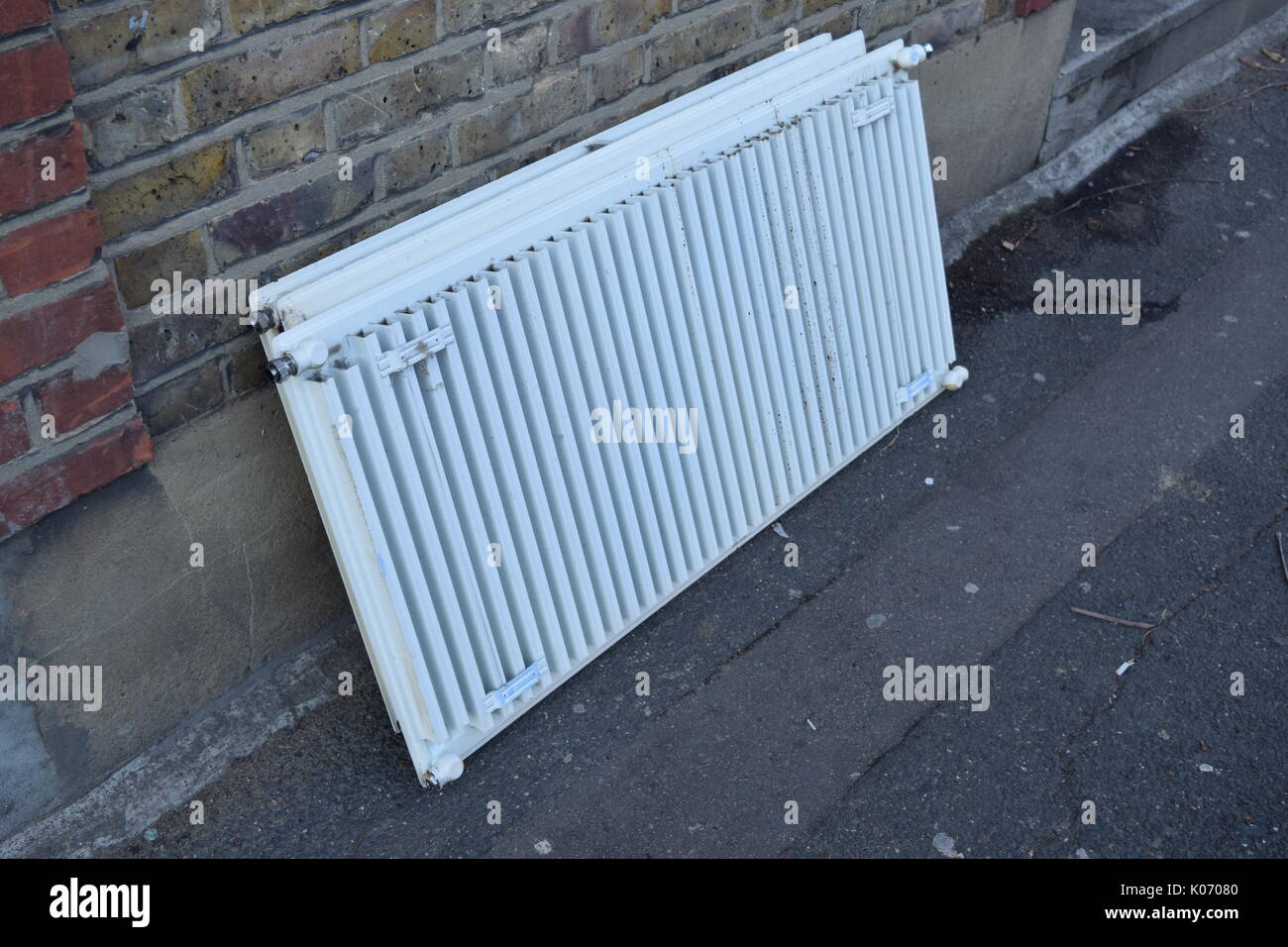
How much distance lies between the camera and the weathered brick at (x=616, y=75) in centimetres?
307

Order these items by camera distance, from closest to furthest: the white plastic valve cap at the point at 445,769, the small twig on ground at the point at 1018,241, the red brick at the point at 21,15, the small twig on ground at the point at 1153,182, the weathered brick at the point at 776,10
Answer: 1. the red brick at the point at 21,15
2. the white plastic valve cap at the point at 445,769
3. the weathered brick at the point at 776,10
4. the small twig on ground at the point at 1018,241
5. the small twig on ground at the point at 1153,182

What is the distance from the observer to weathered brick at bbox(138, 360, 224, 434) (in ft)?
8.17

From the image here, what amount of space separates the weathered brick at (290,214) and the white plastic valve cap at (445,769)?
1.13 meters

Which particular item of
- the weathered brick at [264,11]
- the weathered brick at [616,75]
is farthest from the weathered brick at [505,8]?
the weathered brick at [264,11]

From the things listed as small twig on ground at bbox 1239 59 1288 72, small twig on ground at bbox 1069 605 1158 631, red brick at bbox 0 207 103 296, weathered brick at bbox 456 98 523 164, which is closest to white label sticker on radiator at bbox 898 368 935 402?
small twig on ground at bbox 1069 605 1158 631

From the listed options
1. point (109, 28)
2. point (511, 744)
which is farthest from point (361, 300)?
point (511, 744)

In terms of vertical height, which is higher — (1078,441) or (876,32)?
(876,32)

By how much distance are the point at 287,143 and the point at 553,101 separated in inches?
29.0

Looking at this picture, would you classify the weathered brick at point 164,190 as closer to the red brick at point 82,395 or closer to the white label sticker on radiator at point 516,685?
the red brick at point 82,395

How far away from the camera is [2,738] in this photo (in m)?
2.51

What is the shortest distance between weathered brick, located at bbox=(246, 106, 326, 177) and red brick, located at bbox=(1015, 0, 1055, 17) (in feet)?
9.23

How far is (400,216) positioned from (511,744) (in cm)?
122
